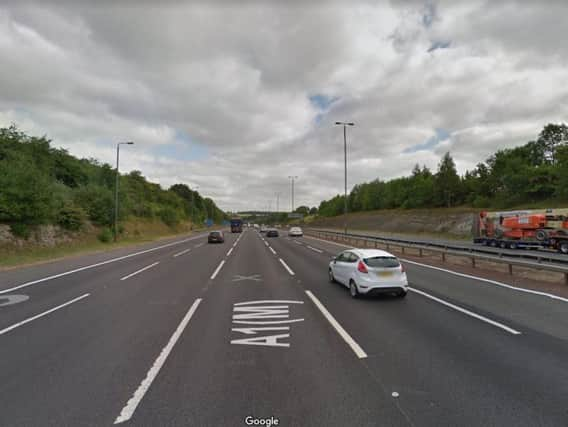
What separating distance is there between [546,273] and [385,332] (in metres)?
11.6

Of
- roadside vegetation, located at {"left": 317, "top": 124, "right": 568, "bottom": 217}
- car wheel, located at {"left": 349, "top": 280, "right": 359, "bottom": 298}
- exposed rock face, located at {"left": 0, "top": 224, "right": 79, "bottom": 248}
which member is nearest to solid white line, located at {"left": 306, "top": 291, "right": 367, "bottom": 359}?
car wheel, located at {"left": 349, "top": 280, "right": 359, "bottom": 298}

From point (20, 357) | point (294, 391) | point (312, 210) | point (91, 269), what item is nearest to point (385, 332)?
point (294, 391)

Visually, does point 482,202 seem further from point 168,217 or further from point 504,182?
point 168,217

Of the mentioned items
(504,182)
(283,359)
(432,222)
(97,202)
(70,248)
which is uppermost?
(504,182)

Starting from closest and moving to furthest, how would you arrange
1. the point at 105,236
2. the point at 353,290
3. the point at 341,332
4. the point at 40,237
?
1. the point at 341,332
2. the point at 353,290
3. the point at 40,237
4. the point at 105,236

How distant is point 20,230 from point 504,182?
3040 inches

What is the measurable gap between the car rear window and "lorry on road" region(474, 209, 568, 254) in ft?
68.5

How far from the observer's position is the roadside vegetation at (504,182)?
50562 millimetres

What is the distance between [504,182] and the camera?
197 ft

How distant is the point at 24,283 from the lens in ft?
36.9

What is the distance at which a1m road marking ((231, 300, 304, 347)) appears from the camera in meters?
5.50

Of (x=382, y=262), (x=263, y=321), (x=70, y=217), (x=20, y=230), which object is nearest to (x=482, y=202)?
(x=382, y=262)

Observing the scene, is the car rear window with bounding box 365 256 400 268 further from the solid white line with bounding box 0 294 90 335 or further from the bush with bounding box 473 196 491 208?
the bush with bounding box 473 196 491 208

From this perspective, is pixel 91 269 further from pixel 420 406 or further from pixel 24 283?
pixel 420 406
